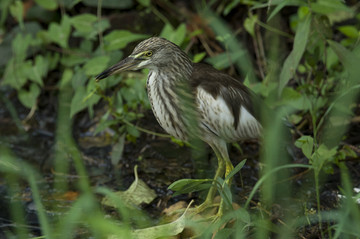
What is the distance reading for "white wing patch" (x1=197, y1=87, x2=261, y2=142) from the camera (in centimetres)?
366

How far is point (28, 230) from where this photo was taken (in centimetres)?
377

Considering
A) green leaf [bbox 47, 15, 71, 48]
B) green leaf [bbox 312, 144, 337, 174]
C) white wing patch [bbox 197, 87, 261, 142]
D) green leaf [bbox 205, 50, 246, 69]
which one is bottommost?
green leaf [bbox 312, 144, 337, 174]

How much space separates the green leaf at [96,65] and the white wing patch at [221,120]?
1.21 m

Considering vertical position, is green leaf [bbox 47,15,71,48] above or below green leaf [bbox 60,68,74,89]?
above

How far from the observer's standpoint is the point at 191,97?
12.1 feet

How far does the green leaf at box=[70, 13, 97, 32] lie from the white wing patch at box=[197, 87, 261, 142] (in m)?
1.57

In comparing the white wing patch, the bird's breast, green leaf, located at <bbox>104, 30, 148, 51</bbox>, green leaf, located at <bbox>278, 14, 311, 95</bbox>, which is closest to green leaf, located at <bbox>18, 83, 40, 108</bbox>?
green leaf, located at <bbox>104, 30, 148, 51</bbox>

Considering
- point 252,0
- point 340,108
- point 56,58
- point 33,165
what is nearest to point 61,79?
point 56,58

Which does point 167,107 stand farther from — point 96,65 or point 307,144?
point 96,65

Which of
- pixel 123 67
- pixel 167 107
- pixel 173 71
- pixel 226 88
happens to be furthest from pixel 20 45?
pixel 226 88

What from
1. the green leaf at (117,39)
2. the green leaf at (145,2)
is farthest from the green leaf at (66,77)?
the green leaf at (145,2)

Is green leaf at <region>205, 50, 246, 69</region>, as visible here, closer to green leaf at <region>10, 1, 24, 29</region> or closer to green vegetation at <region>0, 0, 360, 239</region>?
green vegetation at <region>0, 0, 360, 239</region>

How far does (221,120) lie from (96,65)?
139cm

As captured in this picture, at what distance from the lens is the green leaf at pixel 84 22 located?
4886 mm
